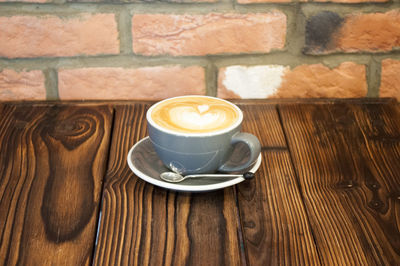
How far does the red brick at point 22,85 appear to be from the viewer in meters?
0.96

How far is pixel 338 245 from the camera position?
567 millimetres

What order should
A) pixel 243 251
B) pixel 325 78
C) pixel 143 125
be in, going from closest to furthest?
pixel 243 251
pixel 143 125
pixel 325 78

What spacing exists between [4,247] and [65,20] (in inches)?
20.0

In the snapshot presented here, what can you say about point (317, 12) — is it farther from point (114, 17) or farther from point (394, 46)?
point (114, 17)

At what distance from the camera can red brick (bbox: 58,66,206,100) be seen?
3.17 feet

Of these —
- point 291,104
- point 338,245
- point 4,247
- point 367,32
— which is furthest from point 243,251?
point 367,32

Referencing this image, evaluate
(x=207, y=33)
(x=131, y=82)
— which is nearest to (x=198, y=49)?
(x=207, y=33)

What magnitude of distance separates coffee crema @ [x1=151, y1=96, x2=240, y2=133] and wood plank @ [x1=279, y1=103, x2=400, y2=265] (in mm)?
147

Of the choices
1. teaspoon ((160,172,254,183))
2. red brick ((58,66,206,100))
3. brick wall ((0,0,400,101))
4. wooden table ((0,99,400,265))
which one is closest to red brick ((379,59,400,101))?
brick wall ((0,0,400,101))

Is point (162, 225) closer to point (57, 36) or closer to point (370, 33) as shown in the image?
point (57, 36)

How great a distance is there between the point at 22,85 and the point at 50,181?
0.36 meters

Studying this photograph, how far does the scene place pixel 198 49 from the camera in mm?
951

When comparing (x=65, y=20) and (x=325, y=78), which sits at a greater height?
(x=65, y=20)

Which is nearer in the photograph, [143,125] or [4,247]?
[4,247]
